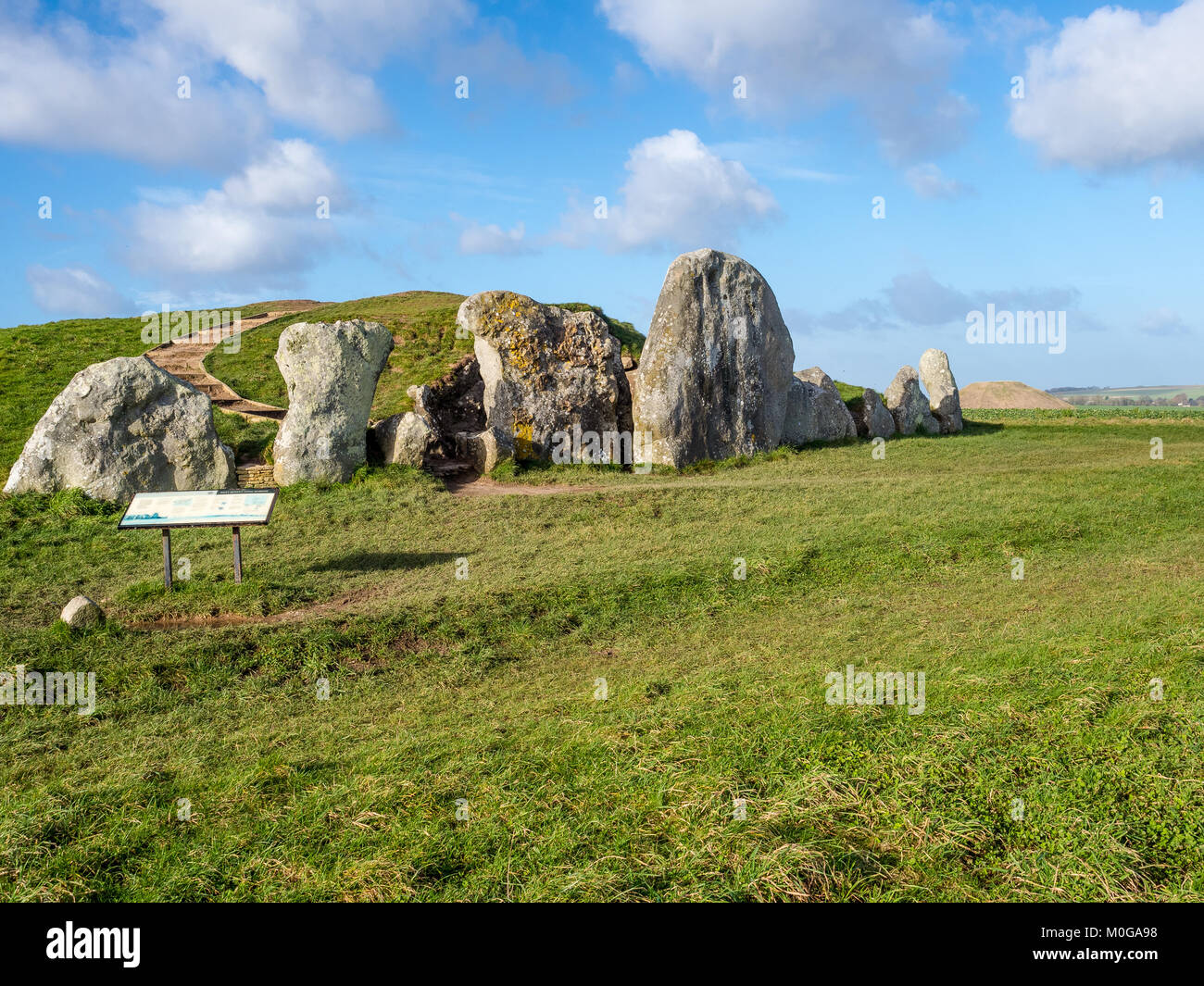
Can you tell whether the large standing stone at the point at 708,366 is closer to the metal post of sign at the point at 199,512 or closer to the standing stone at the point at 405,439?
the standing stone at the point at 405,439

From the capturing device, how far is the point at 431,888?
4.71m

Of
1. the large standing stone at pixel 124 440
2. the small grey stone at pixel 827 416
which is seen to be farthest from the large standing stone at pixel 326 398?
the small grey stone at pixel 827 416

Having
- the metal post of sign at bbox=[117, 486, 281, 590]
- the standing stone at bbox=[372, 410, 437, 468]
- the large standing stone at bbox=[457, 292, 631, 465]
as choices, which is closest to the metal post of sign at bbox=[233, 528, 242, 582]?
the metal post of sign at bbox=[117, 486, 281, 590]

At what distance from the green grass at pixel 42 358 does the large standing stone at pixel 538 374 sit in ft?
30.9

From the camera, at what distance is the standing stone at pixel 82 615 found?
31.2 ft

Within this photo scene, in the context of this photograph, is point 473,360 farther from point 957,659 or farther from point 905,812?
point 905,812

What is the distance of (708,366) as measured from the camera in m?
20.5

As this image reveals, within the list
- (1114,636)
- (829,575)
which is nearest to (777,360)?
(829,575)

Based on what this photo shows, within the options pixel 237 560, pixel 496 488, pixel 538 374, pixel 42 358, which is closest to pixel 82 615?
pixel 237 560

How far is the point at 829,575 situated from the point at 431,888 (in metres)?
8.17

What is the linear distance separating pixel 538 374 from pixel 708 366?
3.78 metres

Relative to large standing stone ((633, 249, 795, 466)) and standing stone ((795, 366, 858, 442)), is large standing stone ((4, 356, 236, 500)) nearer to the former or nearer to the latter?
large standing stone ((633, 249, 795, 466))

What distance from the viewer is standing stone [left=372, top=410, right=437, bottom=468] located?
18.1m

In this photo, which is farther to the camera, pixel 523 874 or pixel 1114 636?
pixel 1114 636
